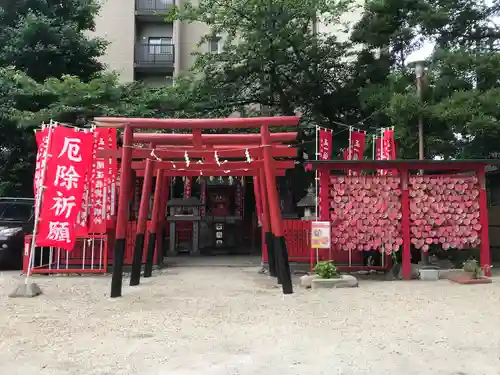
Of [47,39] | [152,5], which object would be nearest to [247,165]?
[47,39]

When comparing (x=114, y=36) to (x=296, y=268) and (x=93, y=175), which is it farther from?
(x=296, y=268)

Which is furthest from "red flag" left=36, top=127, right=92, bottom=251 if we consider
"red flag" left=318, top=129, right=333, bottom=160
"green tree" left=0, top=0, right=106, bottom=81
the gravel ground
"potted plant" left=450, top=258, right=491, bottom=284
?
"green tree" left=0, top=0, right=106, bottom=81

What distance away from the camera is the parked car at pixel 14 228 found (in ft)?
40.0

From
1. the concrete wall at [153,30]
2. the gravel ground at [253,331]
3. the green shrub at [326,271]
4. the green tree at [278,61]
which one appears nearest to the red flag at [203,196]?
the green tree at [278,61]

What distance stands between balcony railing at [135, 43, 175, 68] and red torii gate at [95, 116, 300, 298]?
1284 cm

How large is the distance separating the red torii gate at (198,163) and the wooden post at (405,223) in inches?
97.1

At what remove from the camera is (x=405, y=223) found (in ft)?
33.0

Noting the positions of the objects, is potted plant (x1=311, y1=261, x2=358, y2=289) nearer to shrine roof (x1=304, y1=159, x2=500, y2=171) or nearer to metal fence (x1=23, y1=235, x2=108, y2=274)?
shrine roof (x1=304, y1=159, x2=500, y2=171)

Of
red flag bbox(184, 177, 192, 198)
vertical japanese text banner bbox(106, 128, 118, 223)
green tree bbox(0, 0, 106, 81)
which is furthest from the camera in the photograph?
red flag bbox(184, 177, 192, 198)

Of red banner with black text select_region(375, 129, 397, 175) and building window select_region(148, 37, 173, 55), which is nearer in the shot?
red banner with black text select_region(375, 129, 397, 175)

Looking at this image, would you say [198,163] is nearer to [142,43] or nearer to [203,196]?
[203,196]

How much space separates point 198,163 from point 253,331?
5268mm

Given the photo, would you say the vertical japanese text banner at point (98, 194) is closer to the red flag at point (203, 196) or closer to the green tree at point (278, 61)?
the green tree at point (278, 61)

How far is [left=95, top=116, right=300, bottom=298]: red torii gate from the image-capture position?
852 cm
